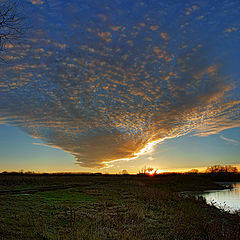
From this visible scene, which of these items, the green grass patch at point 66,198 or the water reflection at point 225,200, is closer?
Result: the green grass patch at point 66,198

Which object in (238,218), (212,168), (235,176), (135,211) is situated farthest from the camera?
(212,168)

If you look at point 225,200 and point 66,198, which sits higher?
point 66,198

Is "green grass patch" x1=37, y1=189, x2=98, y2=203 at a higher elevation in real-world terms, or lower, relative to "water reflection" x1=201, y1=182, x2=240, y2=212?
higher

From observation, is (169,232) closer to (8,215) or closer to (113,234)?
(113,234)

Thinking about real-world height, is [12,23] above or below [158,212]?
above

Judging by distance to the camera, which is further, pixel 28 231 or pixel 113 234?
pixel 113 234

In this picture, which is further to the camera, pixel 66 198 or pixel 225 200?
pixel 225 200

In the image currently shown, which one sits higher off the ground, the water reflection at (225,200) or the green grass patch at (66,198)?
the green grass patch at (66,198)

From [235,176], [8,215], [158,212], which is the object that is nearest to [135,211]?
[158,212]

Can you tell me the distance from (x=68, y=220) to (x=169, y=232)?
6479 millimetres

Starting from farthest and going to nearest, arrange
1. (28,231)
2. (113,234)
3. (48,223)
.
→ 1. (48,223)
2. (113,234)
3. (28,231)

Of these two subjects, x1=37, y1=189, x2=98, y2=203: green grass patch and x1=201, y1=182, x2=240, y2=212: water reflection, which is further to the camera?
x1=201, y1=182, x2=240, y2=212: water reflection

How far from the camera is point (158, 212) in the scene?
2119cm

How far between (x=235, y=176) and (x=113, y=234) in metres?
150
